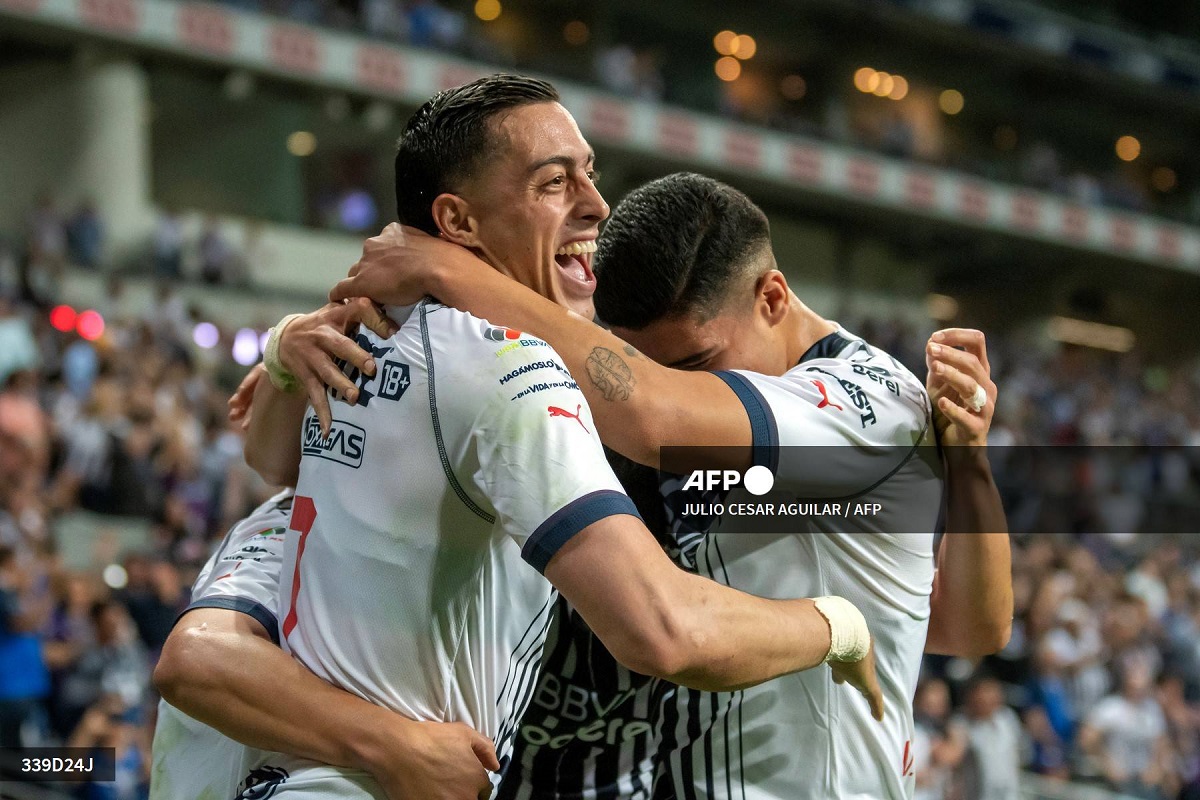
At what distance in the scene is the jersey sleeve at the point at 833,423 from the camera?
2.82m

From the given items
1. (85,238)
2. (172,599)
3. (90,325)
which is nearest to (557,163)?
(172,599)

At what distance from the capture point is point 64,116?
62.1 feet

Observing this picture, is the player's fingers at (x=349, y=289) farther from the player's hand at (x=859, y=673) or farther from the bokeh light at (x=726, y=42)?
the bokeh light at (x=726, y=42)

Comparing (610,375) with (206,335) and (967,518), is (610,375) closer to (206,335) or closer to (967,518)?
Result: (967,518)

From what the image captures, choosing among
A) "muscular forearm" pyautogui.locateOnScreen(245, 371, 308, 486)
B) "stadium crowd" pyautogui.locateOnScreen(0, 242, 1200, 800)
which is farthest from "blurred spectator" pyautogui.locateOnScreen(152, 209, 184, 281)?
"muscular forearm" pyautogui.locateOnScreen(245, 371, 308, 486)

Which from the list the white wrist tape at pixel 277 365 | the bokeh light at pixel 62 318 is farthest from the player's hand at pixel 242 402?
the bokeh light at pixel 62 318

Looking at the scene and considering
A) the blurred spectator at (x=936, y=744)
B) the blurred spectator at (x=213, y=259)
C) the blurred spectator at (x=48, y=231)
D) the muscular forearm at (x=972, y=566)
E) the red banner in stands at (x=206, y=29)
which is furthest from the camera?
the red banner in stands at (x=206, y=29)

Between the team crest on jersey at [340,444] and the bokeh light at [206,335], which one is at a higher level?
the team crest on jersey at [340,444]

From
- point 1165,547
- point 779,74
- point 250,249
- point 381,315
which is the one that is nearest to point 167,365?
point 250,249

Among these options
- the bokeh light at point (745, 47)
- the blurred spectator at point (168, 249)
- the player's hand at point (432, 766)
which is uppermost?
the bokeh light at point (745, 47)

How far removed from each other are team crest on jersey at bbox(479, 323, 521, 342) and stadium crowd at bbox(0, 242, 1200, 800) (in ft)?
15.0

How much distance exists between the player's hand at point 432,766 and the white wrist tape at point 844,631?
0.66 m

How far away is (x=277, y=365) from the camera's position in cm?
286

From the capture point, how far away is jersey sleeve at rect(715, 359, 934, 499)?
2820 millimetres
